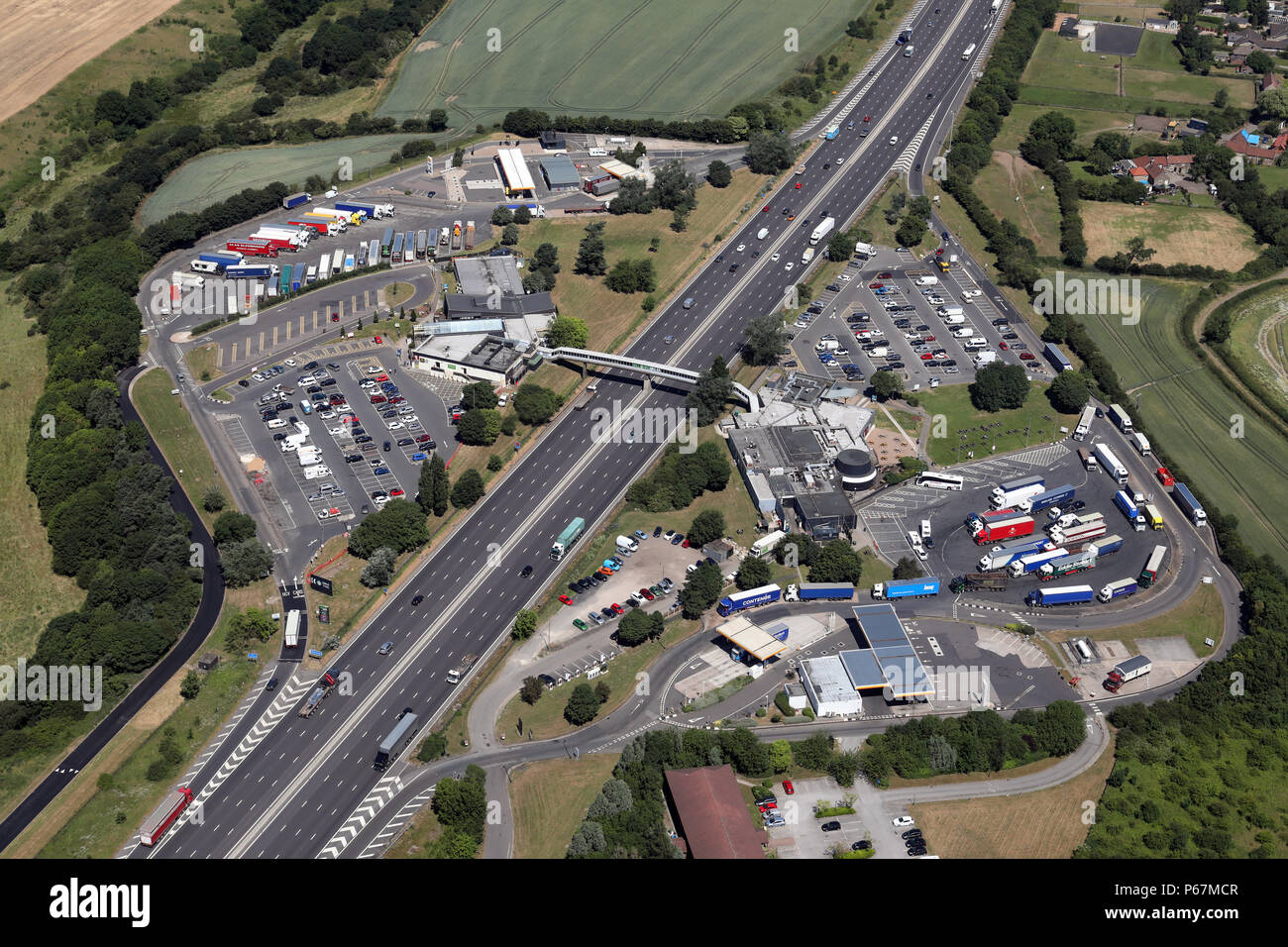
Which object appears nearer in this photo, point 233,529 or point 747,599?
point 747,599

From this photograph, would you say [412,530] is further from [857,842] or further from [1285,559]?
[1285,559]

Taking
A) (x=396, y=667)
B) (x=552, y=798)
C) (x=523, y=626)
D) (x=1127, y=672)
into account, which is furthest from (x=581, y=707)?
(x=1127, y=672)

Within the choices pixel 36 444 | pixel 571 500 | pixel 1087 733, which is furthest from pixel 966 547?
pixel 36 444

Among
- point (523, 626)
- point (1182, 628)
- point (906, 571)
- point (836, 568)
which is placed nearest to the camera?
point (523, 626)

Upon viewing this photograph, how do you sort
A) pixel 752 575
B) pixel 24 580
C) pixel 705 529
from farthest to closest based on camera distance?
pixel 705 529 < pixel 24 580 < pixel 752 575

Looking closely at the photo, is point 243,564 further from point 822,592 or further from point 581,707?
point 822,592

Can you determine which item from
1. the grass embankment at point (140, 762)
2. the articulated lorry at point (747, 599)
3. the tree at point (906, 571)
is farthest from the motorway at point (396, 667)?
the tree at point (906, 571)
